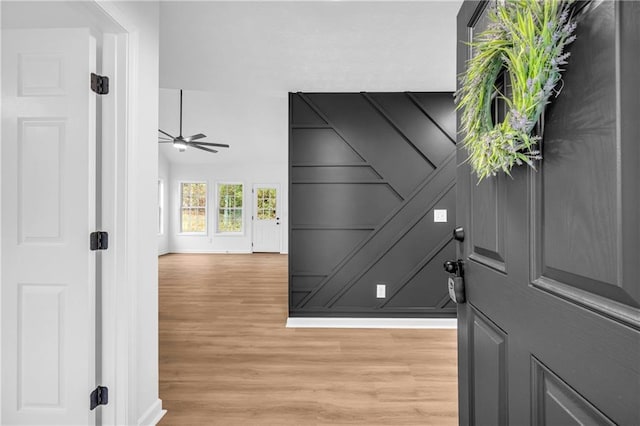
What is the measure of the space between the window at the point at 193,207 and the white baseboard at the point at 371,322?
6.68m

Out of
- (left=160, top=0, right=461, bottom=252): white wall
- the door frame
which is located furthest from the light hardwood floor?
(left=160, top=0, right=461, bottom=252): white wall

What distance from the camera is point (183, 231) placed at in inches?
365

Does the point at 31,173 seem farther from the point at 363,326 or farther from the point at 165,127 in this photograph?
the point at 165,127

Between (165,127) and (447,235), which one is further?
(165,127)

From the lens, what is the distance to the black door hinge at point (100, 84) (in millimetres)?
1514

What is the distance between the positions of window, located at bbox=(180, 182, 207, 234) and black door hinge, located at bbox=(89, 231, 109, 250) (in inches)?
317

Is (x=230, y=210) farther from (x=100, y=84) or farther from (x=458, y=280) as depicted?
(x=458, y=280)

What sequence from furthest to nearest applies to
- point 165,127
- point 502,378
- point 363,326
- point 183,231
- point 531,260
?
point 183,231 → point 165,127 → point 363,326 → point 502,378 → point 531,260

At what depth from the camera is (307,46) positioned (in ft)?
8.48

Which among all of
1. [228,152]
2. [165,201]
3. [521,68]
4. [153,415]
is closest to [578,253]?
[521,68]

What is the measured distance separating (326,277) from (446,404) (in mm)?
1728

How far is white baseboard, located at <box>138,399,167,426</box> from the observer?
1699 mm

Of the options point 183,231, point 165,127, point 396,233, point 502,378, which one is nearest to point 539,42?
point 502,378

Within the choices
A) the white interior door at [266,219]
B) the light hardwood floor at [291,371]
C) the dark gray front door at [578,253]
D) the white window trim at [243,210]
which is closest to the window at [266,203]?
the white interior door at [266,219]
